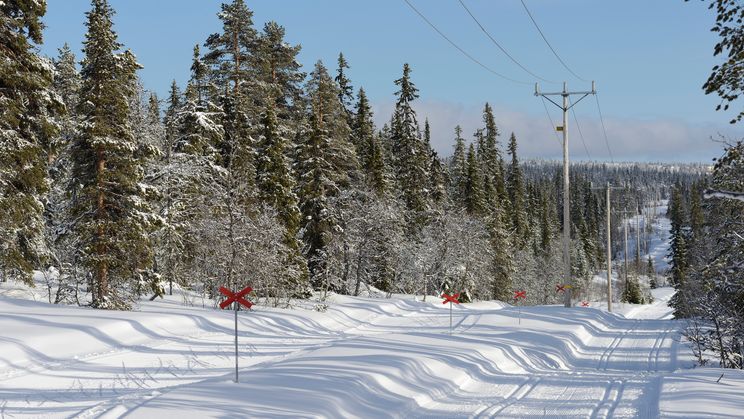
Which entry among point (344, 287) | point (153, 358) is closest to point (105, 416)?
point (153, 358)

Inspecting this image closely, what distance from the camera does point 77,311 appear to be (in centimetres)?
1814

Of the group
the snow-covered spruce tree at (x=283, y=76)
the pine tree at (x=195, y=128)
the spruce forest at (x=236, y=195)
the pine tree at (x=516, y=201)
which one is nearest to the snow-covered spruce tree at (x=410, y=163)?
the spruce forest at (x=236, y=195)

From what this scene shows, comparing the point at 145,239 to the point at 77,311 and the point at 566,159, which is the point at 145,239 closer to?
the point at 77,311

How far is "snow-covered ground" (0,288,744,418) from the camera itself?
29.0 ft

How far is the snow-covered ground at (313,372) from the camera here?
883 centimetres

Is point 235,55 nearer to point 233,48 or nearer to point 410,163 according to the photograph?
point 233,48

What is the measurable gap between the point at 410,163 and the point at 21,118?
35.8 m

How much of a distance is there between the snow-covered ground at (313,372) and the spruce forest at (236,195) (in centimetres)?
240

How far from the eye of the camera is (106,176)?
68.2 feet

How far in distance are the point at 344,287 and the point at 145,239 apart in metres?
19.9

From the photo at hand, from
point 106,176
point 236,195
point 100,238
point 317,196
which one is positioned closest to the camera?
point 100,238

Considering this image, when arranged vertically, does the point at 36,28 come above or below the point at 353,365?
above

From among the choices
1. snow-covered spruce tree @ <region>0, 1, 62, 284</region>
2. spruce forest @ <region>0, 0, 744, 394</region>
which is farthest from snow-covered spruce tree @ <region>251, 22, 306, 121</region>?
snow-covered spruce tree @ <region>0, 1, 62, 284</region>

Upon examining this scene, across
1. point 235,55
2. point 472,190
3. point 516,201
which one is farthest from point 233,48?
point 516,201
